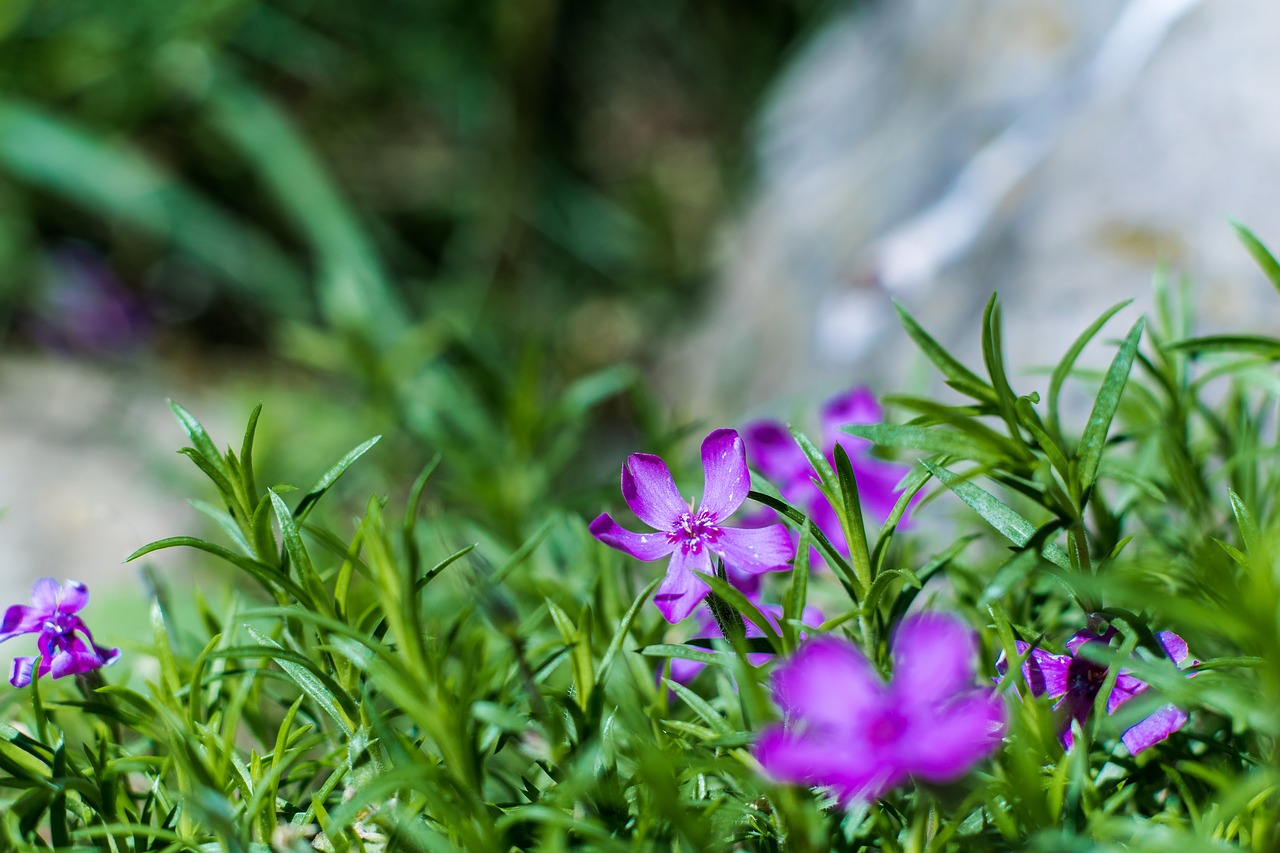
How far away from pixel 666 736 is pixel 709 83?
3.28 metres

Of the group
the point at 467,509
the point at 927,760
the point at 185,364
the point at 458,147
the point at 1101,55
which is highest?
the point at 458,147

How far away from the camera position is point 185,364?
124 inches

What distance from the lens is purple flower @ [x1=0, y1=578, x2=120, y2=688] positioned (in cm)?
71

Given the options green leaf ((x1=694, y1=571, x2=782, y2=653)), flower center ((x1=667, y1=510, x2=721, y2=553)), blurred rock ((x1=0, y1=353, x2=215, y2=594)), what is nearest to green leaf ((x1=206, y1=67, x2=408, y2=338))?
blurred rock ((x1=0, y1=353, x2=215, y2=594))

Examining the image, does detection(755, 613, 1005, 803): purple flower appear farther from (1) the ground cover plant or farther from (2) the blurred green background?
(2) the blurred green background

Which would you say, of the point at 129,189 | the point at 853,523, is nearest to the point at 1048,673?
the point at 853,523

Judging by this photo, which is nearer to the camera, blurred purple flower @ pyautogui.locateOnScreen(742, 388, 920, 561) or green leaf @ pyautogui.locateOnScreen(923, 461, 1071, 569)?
green leaf @ pyautogui.locateOnScreen(923, 461, 1071, 569)

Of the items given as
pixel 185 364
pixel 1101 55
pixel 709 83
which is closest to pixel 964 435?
pixel 1101 55

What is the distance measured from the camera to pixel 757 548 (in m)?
0.69

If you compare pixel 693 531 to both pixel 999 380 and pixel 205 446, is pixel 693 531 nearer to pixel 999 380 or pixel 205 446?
pixel 999 380

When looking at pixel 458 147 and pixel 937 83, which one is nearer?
pixel 937 83

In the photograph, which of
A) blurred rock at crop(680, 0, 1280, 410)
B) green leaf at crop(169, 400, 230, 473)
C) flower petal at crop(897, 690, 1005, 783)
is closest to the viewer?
flower petal at crop(897, 690, 1005, 783)

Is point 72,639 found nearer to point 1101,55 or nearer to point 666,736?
point 666,736

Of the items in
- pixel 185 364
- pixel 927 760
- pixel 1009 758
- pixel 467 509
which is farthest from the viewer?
pixel 185 364
